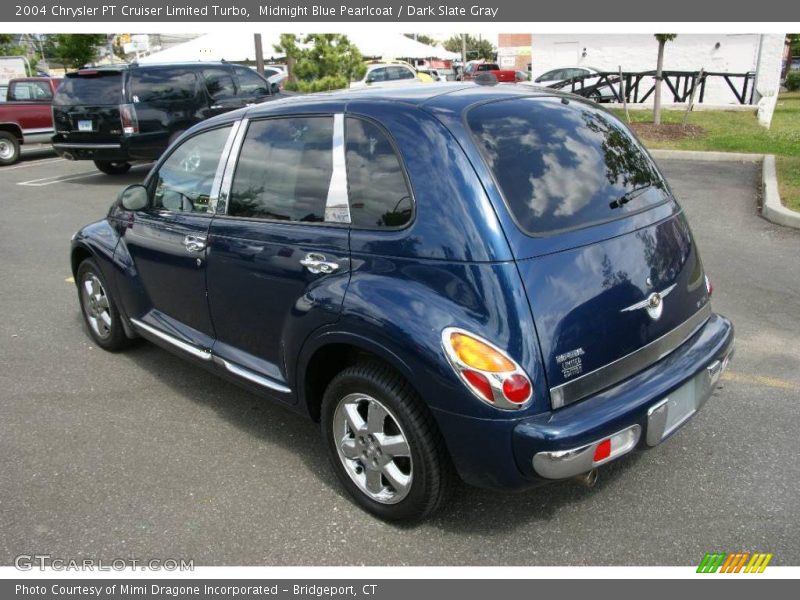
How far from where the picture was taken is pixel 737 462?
3395 mm

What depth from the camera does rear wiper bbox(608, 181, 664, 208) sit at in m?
3.01

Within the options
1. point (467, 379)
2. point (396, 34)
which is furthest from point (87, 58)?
point (467, 379)

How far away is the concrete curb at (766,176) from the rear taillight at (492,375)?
6.49 meters

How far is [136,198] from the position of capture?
426 centimetres

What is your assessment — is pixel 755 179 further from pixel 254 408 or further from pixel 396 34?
pixel 396 34

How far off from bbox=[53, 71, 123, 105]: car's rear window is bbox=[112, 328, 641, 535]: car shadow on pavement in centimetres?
839

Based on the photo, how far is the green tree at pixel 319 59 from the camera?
1866 cm

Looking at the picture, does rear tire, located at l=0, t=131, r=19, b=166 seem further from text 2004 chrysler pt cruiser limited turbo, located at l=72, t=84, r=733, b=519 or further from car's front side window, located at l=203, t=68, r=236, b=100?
text 2004 chrysler pt cruiser limited turbo, located at l=72, t=84, r=733, b=519

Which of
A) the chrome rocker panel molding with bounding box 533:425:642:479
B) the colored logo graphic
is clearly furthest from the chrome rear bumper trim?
the colored logo graphic

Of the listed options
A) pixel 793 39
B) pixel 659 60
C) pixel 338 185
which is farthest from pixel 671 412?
pixel 793 39

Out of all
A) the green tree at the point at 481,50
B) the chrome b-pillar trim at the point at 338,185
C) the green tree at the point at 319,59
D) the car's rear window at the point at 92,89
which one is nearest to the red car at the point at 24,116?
the car's rear window at the point at 92,89

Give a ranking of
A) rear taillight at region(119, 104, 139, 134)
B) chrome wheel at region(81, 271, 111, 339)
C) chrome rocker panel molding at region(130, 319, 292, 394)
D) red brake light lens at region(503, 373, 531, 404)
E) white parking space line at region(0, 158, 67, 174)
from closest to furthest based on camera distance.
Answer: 1. red brake light lens at region(503, 373, 531, 404)
2. chrome rocker panel molding at region(130, 319, 292, 394)
3. chrome wheel at region(81, 271, 111, 339)
4. rear taillight at region(119, 104, 139, 134)
5. white parking space line at region(0, 158, 67, 174)

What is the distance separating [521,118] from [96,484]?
2.72 m

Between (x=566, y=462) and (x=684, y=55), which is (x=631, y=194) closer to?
(x=566, y=462)
